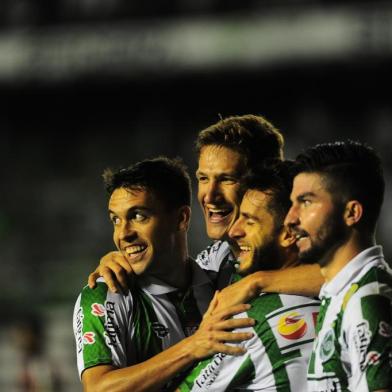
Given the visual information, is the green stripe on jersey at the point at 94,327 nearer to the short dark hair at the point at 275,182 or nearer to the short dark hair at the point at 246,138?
the short dark hair at the point at 275,182

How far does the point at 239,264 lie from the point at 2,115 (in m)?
12.4

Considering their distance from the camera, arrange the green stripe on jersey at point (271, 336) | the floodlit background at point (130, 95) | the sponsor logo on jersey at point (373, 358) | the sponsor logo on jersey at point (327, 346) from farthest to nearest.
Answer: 1. the floodlit background at point (130, 95)
2. the green stripe on jersey at point (271, 336)
3. the sponsor logo on jersey at point (327, 346)
4. the sponsor logo on jersey at point (373, 358)

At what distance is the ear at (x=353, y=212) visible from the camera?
2.69m

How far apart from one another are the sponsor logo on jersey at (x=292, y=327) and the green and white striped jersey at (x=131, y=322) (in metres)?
0.54

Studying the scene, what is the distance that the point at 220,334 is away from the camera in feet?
10.4

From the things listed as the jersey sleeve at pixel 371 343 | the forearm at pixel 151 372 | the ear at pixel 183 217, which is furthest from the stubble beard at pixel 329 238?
the ear at pixel 183 217

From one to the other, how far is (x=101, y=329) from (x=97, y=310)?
8cm

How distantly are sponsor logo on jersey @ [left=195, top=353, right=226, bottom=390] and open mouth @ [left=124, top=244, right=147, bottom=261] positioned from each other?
553mm

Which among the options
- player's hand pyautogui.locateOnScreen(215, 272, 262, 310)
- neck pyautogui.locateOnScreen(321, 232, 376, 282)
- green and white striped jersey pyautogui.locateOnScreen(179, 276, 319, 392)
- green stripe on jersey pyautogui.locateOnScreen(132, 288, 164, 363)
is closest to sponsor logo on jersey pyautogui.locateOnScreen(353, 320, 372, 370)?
neck pyautogui.locateOnScreen(321, 232, 376, 282)

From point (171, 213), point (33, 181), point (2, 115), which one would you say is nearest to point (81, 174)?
point (33, 181)

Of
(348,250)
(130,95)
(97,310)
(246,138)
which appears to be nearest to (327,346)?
(348,250)

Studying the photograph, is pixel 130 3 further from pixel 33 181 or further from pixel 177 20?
pixel 33 181

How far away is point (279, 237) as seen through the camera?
3.27 metres

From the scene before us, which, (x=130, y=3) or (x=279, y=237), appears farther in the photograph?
(x=130, y=3)
